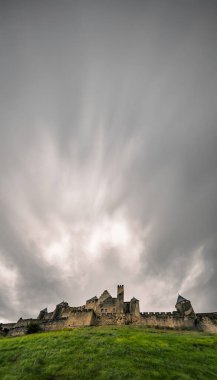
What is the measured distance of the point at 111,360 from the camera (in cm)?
1961

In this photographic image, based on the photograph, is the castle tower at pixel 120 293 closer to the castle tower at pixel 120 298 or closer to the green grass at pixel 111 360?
the castle tower at pixel 120 298

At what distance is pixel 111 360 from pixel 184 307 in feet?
133

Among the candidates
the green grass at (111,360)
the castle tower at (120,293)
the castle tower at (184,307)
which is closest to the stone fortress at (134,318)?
the castle tower at (184,307)

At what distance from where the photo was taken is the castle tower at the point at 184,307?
4969cm

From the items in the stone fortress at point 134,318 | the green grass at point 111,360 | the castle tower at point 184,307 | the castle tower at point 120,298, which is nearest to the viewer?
the green grass at point 111,360

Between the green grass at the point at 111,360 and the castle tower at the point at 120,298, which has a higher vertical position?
the castle tower at the point at 120,298

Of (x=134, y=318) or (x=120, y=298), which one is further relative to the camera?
(x=120, y=298)

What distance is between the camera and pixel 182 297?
57.3m

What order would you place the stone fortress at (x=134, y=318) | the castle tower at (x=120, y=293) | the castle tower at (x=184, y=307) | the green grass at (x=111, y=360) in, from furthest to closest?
the castle tower at (x=120, y=293) < the castle tower at (x=184, y=307) < the stone fortress at (x=134, y=318) < the green grass at (x=111, y=360)

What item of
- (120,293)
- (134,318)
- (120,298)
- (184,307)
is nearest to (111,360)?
(134,318)

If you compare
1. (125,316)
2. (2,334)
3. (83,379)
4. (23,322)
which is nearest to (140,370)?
(83,379)

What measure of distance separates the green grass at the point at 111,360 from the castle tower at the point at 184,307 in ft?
77.4

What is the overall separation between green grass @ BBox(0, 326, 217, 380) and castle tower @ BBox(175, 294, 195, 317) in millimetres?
23597

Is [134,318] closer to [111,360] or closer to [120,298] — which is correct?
[120,298]
